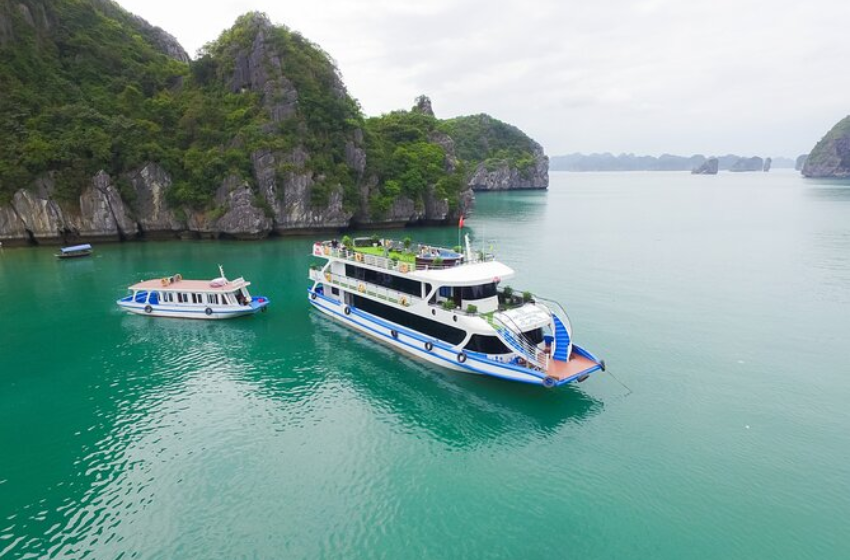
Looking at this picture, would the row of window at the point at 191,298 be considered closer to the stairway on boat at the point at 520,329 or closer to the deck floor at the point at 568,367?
the stairway on boat at the point at 520,329

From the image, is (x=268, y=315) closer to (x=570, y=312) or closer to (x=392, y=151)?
(x=570, y=312)

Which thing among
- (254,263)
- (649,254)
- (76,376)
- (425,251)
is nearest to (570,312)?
(425,251)

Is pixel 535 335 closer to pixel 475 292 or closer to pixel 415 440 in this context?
pixel 475 292

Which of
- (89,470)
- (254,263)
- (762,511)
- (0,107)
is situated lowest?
(762,511)

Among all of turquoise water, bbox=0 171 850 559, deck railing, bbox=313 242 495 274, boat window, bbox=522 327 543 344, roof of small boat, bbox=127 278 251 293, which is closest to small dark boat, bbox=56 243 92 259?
turquoise water, bbox=0 171 850 559

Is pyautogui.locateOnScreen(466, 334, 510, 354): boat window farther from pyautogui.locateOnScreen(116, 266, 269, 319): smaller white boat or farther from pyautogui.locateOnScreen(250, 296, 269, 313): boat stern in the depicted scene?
pyautogui.locateOnScreen(116, 266, 269, 319): smaller white boat

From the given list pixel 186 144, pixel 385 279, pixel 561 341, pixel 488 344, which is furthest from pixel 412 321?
pixel 186 144

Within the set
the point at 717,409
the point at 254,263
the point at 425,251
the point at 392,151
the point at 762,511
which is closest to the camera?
the point at 762,511
